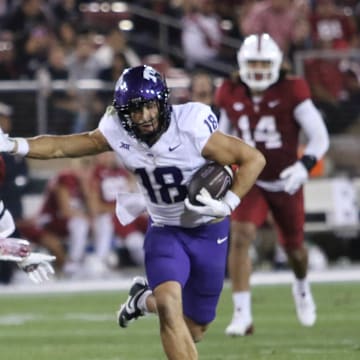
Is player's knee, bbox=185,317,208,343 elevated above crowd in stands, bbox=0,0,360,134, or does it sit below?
above

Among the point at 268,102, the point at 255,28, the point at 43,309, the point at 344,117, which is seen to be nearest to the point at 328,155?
the point at 344,117

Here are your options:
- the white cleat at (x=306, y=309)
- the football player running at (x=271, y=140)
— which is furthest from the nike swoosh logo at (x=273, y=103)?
the white cleat at (x=306, y=309)

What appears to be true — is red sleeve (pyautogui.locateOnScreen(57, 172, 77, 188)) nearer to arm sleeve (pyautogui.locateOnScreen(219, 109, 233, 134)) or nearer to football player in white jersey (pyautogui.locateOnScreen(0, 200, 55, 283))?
arm sleeve (pyautogui.locateOnScreen(219, 109, 233, 134))

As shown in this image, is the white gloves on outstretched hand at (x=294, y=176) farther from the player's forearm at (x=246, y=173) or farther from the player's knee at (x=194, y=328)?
the player's forearm at (x=246, y=173)

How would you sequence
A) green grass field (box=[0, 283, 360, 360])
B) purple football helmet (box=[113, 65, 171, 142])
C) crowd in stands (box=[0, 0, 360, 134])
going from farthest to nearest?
1. crowd in stands (box=[0, 0, 360, 134])
2. green grass field (box=[0, 283, 360, 360])
3. purple football helmet (box=[113, 65, 171, 142])

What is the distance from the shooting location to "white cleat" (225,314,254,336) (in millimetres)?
7258

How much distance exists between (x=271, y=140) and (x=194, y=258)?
2.08 metres

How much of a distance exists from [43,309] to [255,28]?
4.25 meters

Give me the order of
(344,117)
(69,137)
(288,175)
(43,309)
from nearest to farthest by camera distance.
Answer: (69,137)
(288,175)
(43,309)
(344,117)

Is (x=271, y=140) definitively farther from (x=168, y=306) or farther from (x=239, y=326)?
(x=168, y=306)

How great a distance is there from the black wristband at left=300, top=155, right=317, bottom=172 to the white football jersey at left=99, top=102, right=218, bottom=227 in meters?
1.93

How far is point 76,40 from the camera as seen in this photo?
1283 centimetres

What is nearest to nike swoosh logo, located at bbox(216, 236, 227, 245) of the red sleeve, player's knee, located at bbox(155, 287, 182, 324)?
player's knee, located at bbox(155, 287, 182, 324)

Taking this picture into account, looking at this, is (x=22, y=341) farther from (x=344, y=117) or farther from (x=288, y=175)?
(x=344, y=117)
